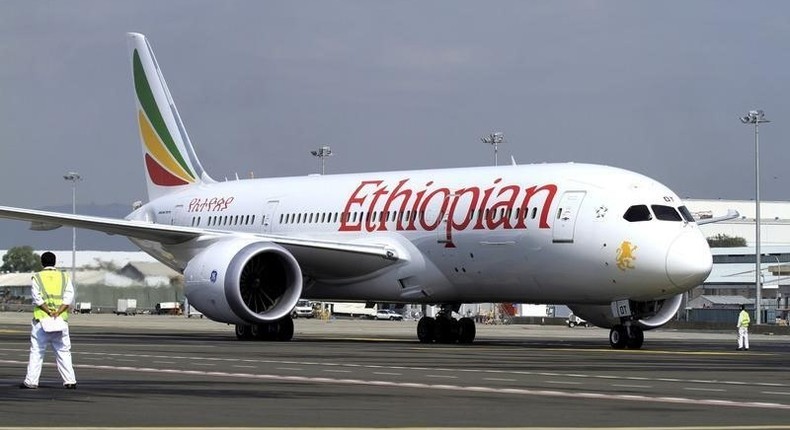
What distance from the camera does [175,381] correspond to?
20.7 metres

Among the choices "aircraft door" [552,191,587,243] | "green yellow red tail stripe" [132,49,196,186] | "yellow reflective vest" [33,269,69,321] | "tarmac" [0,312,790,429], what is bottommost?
"tarmac" [0,312,790,429]

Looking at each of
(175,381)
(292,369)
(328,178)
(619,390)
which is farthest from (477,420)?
(328,178)

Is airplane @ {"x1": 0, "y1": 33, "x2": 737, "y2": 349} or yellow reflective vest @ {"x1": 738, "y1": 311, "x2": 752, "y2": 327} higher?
airplane @ {"x1": 0, "y1": 33, "x2": 737, "y2": 349}

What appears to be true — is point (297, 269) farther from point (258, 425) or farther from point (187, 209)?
point (258, 425)

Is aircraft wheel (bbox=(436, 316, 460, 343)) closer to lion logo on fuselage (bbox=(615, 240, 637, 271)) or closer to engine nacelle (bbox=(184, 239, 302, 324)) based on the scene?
engine nacelle (bbox=(184, 239, 302, 324))

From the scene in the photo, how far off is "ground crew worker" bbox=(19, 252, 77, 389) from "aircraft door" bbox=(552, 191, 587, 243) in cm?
1748

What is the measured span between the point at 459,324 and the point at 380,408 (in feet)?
80.6

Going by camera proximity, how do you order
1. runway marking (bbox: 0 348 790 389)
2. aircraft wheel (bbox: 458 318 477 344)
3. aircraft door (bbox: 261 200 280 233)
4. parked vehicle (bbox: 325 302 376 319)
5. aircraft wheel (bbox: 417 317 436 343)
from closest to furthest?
runway marking (bbox: 0 348 790 389), aircraft wheel (bbox: 458 318 477 344), aircraft wheel (bbox: 417 317 436 343), aircraft door (bbox: 261 200 280 233), parked vehicle (bbox: 325 302 376 319)

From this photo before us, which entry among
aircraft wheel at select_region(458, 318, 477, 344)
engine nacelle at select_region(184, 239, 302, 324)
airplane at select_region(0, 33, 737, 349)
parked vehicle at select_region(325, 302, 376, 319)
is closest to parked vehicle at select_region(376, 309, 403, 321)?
parked vehicle at select_region(325, 302, 376, 319)

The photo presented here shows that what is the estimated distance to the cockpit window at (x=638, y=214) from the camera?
116ft

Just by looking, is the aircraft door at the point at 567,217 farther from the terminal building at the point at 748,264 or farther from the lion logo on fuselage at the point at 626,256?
the terminal building at the point at 748,264

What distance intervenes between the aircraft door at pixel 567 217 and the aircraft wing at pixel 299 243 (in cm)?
539

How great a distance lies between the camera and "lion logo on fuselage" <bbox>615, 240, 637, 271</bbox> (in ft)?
114

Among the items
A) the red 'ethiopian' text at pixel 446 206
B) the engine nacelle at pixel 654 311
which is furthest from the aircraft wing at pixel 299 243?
the engine nacelle at pixel 654 311
